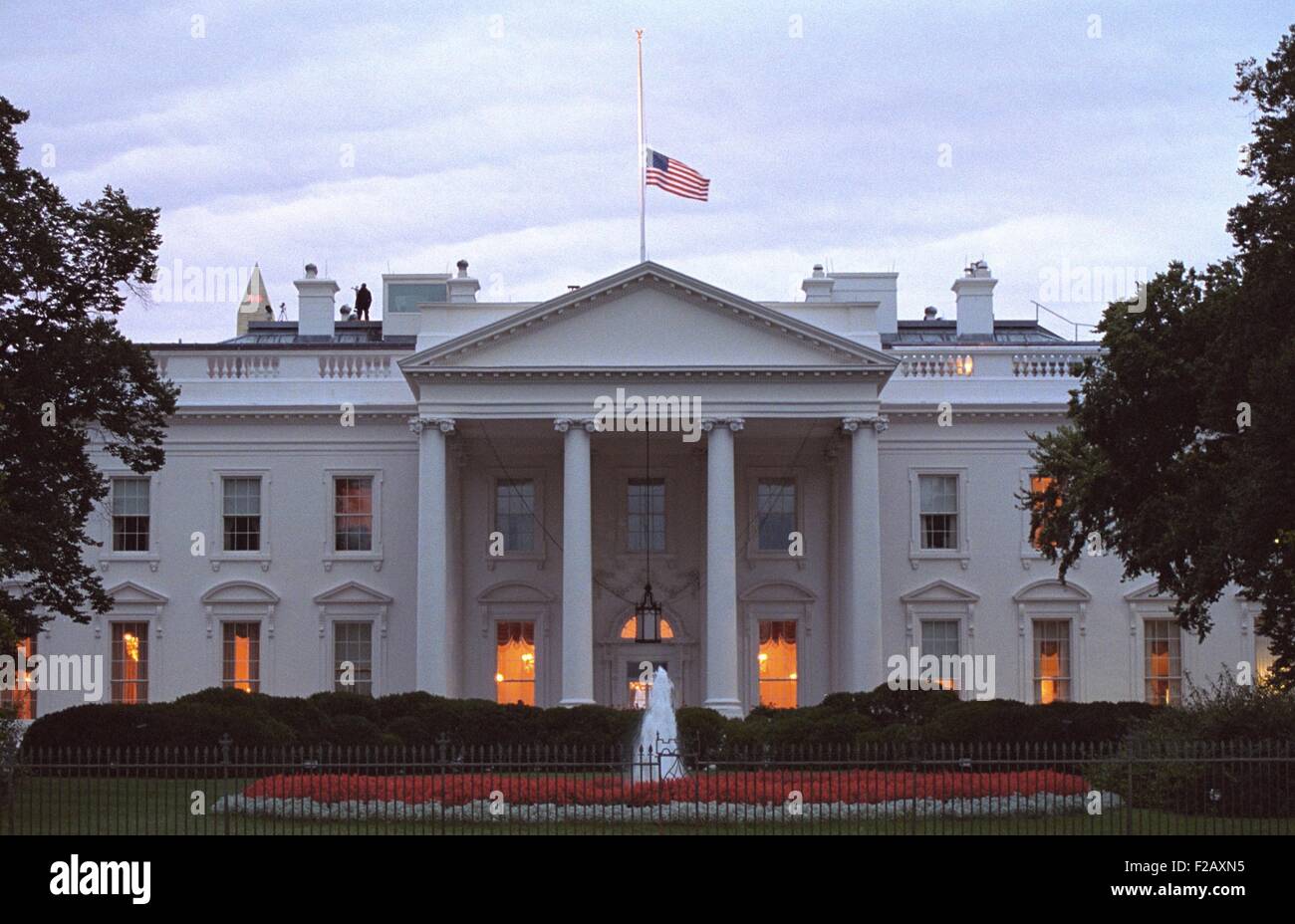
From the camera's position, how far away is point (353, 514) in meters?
51.4

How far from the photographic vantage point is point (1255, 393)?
30016 millimetres

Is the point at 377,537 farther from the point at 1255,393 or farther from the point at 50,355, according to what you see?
the point at 1255,393

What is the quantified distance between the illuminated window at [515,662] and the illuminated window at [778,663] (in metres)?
6.01

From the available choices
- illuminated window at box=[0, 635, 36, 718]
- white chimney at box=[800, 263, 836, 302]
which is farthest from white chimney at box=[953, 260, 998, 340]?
illuminated window at box=[0, 635, 36, 718]

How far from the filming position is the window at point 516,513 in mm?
51281

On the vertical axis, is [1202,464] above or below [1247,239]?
below

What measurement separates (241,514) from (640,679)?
37.3ft

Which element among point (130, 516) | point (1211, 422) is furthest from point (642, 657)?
point (1211, 422)

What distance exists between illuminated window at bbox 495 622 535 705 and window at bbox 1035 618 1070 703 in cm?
1331

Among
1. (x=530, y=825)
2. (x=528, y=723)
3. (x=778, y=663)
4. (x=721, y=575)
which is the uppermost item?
(x=721, y=575)

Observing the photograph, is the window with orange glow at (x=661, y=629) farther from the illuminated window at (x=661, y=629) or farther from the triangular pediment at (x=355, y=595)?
the triangular pediment at (x=355, y=595)

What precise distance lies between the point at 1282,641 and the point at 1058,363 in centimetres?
1958

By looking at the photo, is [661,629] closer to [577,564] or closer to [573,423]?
[577,564]
